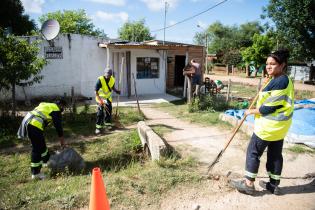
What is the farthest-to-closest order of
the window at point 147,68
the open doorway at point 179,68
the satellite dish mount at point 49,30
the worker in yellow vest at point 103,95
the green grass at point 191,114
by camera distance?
the open doorway at point 179,68, the window at point 147,68, the satellite dish mount at point 49,30, the green grass at point 191,114, the worker in yellow vest at point 103,95

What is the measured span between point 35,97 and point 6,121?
473 cm

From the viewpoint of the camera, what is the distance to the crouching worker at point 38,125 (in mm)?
4895

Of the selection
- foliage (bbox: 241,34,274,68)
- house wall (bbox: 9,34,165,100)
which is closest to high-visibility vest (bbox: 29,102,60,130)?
house wall (bbox: 9,34,165,100)

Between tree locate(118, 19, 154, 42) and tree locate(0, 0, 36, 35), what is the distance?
23.0 m

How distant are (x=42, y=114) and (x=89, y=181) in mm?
1538

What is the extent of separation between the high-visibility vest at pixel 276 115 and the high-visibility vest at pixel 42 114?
3590 mm

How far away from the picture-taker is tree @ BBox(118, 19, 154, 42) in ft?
157

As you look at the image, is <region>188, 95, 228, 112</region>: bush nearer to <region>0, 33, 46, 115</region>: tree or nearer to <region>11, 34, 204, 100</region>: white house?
<region>11, 34, 204, 100</region>: white house

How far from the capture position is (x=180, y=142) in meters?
6.90

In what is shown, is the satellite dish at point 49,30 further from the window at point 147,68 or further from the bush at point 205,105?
the bush at point 205,105

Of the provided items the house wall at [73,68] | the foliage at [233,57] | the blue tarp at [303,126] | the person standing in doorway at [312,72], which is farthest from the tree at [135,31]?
the blue tarp at [303,126]

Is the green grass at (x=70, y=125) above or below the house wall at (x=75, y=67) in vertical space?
below

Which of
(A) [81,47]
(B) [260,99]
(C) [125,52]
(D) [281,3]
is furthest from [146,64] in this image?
(D) [281,3]

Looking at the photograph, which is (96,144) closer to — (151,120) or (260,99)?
(151,120)
